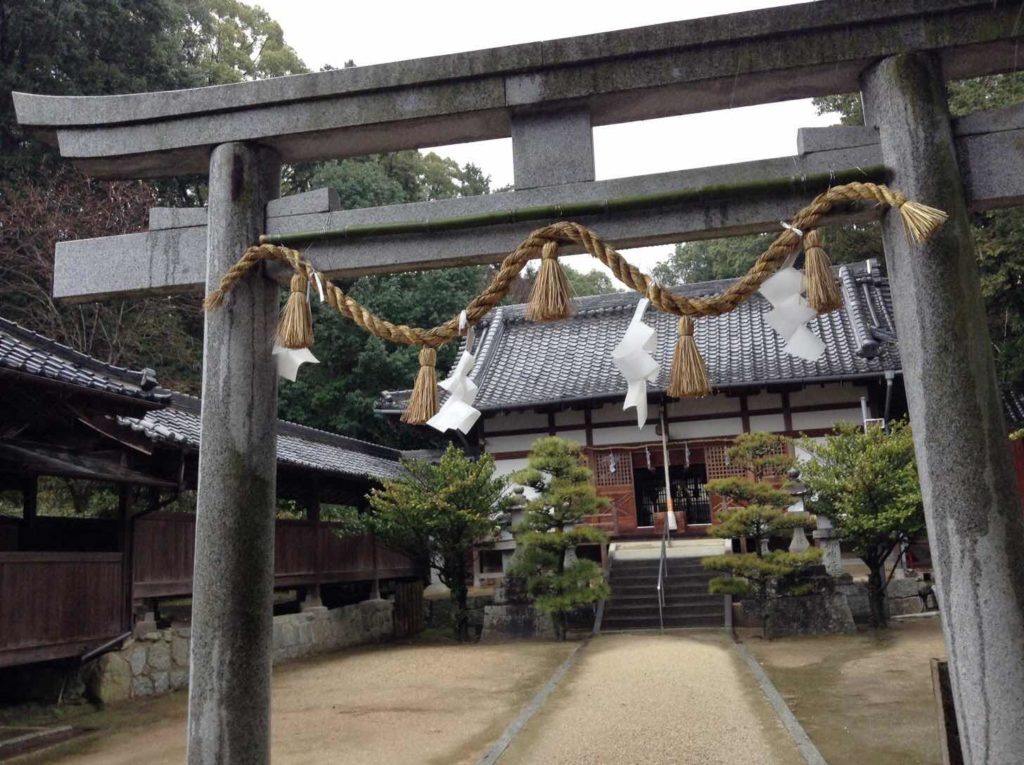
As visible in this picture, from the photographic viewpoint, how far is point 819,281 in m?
3.57

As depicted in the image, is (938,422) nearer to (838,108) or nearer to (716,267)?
(838,108)

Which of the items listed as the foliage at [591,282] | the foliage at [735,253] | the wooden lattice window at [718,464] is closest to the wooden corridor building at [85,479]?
the foliage at [735,253]

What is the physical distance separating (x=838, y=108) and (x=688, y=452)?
441 inches

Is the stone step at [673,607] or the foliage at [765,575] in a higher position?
the foliage at [765,575]

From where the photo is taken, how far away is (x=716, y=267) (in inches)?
1353

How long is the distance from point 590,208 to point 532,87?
719mm

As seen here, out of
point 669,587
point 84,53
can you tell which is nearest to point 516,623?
point 669,587

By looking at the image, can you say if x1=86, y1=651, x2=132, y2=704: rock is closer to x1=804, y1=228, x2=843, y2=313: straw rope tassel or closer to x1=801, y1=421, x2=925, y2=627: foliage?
x1=804, y1=228, x2=843, y2=313: straw rope tassel

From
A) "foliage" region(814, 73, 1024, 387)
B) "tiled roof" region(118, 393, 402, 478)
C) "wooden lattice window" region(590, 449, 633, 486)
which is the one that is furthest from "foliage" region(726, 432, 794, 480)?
"tiled roof" region(118, 393, 402, 478)

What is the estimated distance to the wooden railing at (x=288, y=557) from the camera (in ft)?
33.7

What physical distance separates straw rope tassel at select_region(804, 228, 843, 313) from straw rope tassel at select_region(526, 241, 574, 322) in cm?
108

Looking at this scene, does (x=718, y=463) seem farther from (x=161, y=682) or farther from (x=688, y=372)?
(x=688, y=372)

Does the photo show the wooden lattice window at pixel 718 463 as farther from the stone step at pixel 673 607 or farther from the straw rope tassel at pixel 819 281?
the straw rope tassel at pixel 819 281

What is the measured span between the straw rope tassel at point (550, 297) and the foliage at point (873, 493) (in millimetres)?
9572
